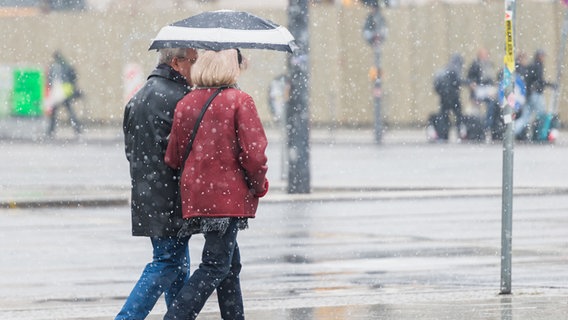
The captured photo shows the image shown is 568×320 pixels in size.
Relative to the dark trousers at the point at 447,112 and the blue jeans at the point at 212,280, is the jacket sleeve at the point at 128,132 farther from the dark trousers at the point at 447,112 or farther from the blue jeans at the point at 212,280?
Result: the dark trousers at the point at 447,112

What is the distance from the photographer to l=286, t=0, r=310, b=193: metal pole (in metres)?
20.6

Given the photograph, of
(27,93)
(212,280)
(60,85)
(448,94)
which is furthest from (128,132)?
(60,85)

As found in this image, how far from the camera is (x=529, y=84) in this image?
3381 cm

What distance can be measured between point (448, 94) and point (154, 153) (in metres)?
26.3

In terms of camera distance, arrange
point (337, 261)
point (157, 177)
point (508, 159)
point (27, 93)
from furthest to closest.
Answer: point (27, 93)
point (337, 261)
point (508, 159)
point (157, 177)

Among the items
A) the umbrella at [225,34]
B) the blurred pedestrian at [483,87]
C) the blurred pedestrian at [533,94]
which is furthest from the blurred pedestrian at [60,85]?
the umbrella at [225,34]

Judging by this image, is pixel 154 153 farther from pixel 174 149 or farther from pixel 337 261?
pixel 337 261

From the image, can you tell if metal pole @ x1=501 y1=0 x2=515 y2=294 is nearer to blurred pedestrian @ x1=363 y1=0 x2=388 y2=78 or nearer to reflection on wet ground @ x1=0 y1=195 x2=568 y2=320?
reflection on wet ground @ x1=0 y1=195 x2=568 y2=320

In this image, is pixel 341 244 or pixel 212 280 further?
pixel 341 244

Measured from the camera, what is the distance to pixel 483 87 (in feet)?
114


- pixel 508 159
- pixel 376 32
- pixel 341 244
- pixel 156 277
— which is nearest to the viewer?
pixel 156 277

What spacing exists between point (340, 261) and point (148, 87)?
16.1ft

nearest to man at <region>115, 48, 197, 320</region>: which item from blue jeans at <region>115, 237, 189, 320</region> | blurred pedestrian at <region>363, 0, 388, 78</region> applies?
blue jeans at <region>115, 237, 189, 320</region>

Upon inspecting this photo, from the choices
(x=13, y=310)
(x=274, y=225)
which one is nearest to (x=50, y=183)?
(x=274, y=225)
